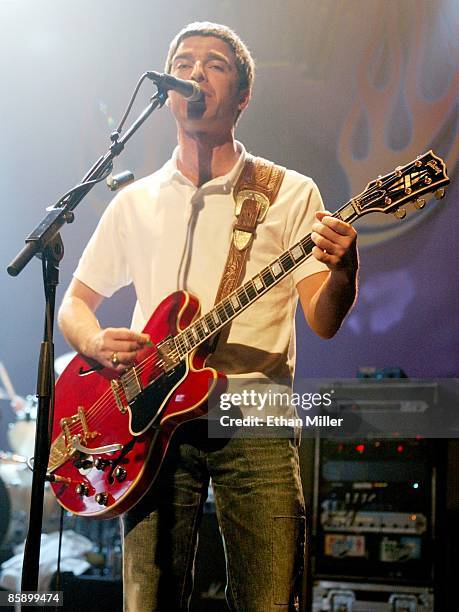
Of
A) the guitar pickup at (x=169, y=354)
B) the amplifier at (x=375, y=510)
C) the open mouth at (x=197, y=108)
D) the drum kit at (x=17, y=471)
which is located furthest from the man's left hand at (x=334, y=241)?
the drum kit at (x=17, y=471)

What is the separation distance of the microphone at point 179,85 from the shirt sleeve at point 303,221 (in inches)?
15.6

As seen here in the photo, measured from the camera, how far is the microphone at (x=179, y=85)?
6.56 feet

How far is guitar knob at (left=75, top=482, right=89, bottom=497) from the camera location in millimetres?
2109

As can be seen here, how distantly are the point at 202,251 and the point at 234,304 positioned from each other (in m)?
0.24

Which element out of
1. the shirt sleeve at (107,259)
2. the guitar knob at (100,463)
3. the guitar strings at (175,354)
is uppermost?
the shirt sleeve at (107,259)

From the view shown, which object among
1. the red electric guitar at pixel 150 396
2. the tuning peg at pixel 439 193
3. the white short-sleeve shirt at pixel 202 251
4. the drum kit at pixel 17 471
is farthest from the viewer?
the drum kit at pixel 17 471

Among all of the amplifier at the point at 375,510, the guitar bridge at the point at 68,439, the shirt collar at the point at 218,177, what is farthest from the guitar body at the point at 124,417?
the amplifier at the point at 375,510

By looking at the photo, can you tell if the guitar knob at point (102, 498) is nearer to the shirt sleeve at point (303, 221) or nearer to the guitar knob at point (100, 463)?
the guitar knob at point (100, 463)

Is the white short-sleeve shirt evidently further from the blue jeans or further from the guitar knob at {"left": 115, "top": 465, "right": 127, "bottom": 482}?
the guitar knob at {"left": 115, "top": 465, "right": 127, "bottom": 482}

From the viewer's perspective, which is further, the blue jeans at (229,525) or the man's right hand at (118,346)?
the man's right hand at (118,346)

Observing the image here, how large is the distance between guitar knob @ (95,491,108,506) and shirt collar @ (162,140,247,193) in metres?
0.90

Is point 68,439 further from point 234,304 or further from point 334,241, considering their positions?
point 334,241

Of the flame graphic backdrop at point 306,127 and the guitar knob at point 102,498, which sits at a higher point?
the flame graphic backdrop at point 306,127

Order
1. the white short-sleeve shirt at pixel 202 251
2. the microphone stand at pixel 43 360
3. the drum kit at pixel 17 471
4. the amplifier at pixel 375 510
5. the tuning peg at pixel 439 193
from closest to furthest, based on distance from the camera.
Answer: the microphone stand at pixel 43 360, the tuning peg at pixel 439 193, the white short-sleeve shirt at pixel 202 251, the amplifier at pixel 375 510, the drum kit at pixel 17 471
